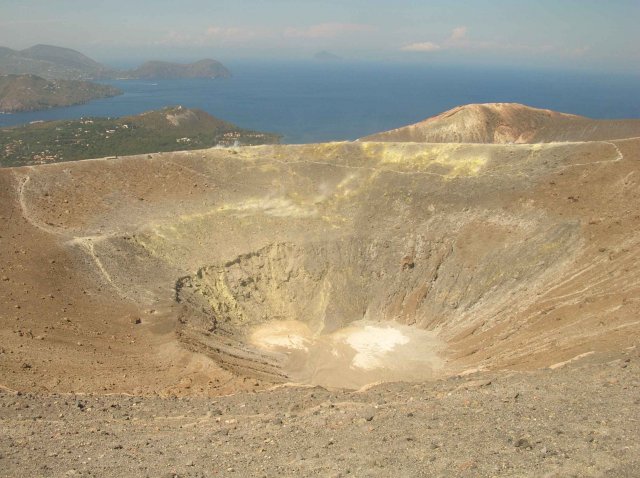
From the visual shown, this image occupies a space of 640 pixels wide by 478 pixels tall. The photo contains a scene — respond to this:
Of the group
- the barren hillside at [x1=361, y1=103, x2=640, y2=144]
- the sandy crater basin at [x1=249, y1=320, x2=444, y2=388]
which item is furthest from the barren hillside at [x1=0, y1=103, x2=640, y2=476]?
the barren hillside at [x1=361, y1=103, x2=640, y2=144]

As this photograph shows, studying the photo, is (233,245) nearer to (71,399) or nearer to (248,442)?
(71,399)

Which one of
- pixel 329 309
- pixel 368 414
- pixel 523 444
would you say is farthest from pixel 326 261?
pixel 523 444

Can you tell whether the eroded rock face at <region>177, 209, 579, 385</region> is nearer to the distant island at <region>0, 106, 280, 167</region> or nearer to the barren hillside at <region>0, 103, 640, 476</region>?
the barren hillside at <region>0, 103, 640, 476</region>

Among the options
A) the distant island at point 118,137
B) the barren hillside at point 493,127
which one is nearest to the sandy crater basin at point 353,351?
the barren hillside at point 493,127

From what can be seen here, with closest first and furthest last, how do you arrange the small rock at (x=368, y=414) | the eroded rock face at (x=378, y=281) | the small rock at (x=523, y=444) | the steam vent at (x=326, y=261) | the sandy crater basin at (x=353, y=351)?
1. the small rock at (x=523, y=444)
2. the small rock at (x=368, y=414)
3. the steam vent at (x=326, y=261)
4. the sandy crater basin at (x=353, y=351)
5. the eroded rock face at (x=378, y=281)

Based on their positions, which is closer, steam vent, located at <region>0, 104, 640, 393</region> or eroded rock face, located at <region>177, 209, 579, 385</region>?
steam vent, located at <region>0, 104, 640, 393</region>

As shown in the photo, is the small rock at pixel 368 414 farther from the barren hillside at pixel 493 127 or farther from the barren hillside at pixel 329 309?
the barren hillside at pixel 493 127

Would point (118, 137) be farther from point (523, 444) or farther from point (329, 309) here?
point (523, 444)
